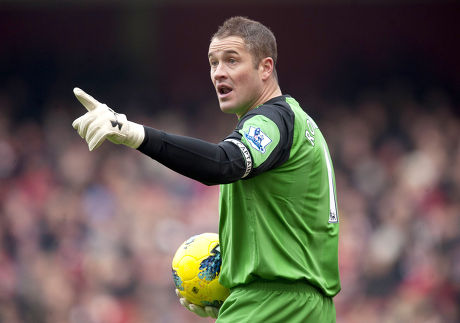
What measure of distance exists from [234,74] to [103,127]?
1.02 metres

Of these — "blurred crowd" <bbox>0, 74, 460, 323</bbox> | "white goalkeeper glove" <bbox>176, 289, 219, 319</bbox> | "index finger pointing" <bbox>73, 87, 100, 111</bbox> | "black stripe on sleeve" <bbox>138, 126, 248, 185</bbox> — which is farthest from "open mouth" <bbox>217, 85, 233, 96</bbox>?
"blurred crowd" <bbox>0, 74, 460, 323</bbox>

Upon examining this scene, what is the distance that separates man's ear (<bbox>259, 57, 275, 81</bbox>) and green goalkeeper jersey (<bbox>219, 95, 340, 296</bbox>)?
16 cm

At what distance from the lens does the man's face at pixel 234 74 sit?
466 cm

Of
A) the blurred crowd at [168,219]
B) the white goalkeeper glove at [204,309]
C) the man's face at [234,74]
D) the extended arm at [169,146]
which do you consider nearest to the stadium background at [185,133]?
the blurred crowd at [168,219]

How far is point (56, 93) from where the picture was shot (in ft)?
49.4

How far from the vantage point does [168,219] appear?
12.1 meters

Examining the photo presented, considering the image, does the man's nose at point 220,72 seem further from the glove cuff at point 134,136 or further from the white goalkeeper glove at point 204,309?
the white goalkeeper glove at point 204,309

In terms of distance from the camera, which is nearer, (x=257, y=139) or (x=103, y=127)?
(x=103, y=127)

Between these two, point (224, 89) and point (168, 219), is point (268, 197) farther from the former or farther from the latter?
point (168, 219)

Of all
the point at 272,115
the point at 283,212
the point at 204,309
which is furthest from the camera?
the point at 204,309

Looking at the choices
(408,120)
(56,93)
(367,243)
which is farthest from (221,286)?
(56,93)

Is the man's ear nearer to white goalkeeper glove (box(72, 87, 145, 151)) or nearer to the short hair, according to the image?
the short hair

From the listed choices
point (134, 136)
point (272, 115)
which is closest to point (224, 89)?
point (272, 115)

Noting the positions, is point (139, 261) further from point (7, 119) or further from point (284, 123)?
point (284, 123)
